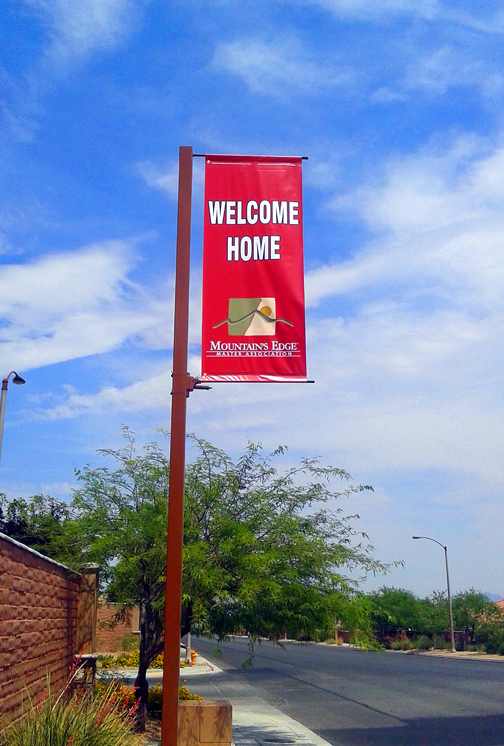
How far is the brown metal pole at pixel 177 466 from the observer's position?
6.75 metres

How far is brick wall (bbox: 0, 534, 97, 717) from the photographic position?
25.8 feet

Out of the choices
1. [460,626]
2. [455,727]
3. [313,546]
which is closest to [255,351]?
[313,546]

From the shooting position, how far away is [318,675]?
1329 inches

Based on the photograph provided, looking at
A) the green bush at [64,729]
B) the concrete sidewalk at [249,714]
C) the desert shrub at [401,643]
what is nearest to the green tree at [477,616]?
the desert shrub at [401,643]

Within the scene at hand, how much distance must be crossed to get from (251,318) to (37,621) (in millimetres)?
4943

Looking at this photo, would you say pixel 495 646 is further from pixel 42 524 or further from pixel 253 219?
pixel 253 219

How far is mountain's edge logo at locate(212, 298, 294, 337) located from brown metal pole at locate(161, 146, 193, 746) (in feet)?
1.58

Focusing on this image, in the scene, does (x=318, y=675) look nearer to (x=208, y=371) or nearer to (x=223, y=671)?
(x=223, y=671)

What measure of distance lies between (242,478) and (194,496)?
1.01 metres

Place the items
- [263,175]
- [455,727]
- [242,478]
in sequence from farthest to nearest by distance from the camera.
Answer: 1. [455,727]
2. [242,478]
3. [263,175]

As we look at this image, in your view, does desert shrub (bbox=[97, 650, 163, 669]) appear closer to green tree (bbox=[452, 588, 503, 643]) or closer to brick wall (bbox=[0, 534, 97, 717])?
brick wall (bbox=[0, 534, 97, 717])

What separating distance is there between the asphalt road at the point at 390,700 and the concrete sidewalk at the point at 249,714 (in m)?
0.46

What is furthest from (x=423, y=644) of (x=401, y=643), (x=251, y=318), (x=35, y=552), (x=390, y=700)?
(x=251, y=318)

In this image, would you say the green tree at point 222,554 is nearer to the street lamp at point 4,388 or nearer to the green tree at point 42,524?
the green tree at point 42,524
